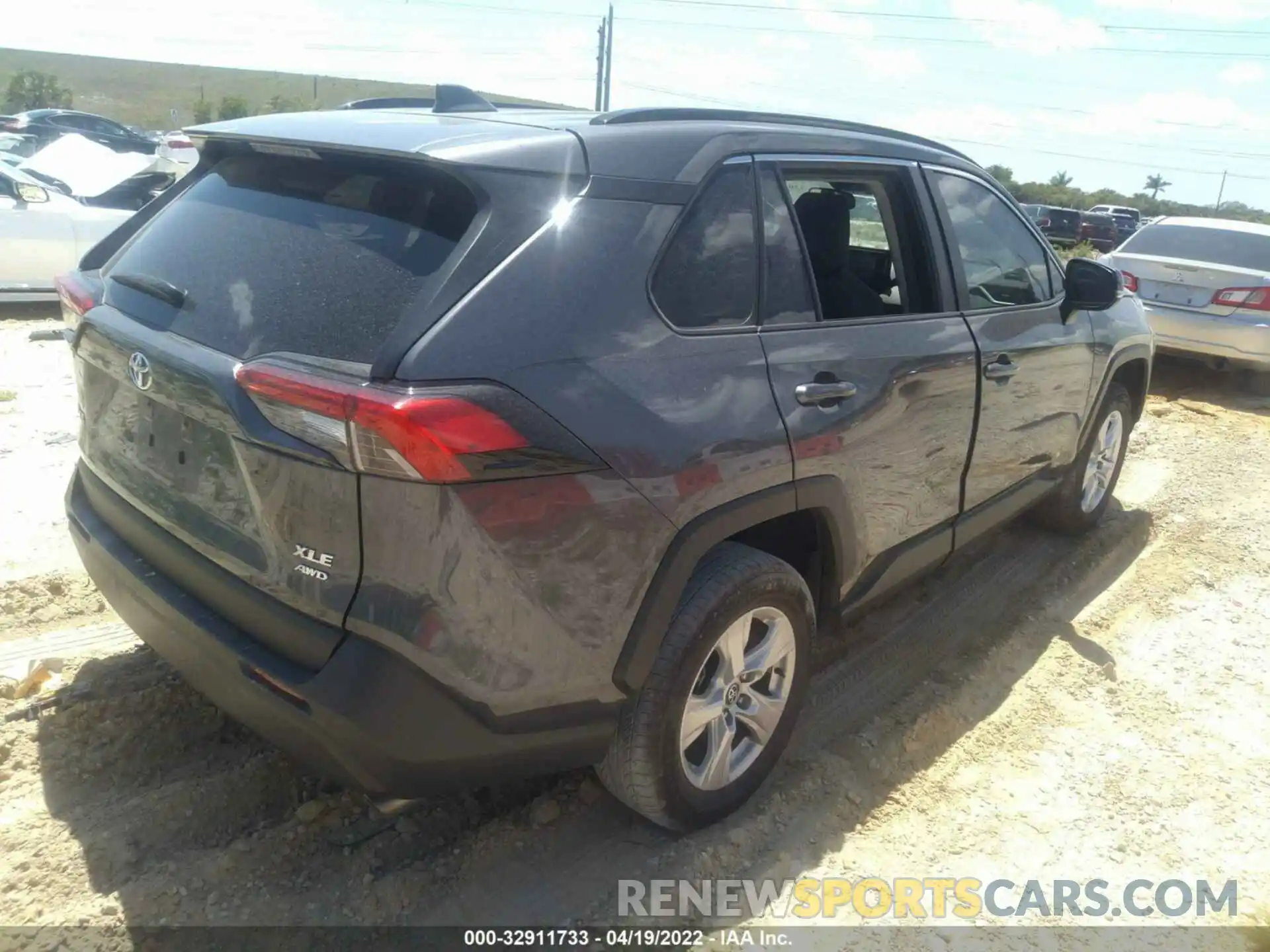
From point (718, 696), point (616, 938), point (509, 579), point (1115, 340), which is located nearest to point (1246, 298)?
point (1115, 340)

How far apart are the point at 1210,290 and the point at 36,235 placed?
10255 millimetres

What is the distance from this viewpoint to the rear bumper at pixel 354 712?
2059 mm

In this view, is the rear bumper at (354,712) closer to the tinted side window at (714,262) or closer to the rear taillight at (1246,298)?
the tinted side window at (714,262)

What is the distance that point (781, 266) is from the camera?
2.79 meters

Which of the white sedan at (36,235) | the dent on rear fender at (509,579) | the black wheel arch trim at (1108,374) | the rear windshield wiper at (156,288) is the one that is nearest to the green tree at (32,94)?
the white sedan at (36,235)

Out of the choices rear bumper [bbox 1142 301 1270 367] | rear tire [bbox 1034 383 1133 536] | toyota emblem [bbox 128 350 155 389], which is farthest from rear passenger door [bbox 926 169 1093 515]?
rear bumper [bbox 1142 301 1270 367]

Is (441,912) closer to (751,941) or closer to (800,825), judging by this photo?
(751,941)

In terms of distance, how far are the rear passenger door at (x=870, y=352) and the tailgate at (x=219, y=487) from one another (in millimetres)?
1213

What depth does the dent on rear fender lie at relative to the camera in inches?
78.6

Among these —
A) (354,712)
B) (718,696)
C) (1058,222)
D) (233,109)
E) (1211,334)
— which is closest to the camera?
(354,712)

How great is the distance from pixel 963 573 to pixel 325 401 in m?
3.54

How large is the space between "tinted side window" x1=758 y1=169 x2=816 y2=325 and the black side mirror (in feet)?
6.24

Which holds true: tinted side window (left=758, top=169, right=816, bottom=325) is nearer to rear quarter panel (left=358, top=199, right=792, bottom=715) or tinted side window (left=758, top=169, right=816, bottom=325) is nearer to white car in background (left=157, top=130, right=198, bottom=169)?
rear quarter panel (left=358, top=199, right=792, bottom=715)

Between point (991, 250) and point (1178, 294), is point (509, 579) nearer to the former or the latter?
point (991, 250)
